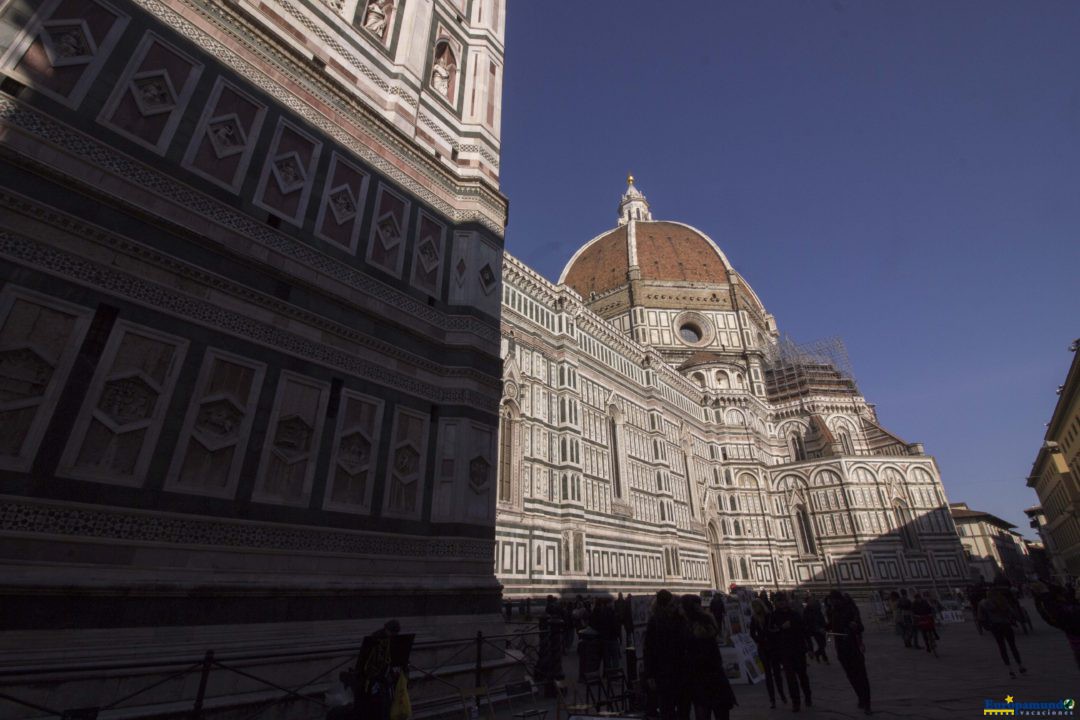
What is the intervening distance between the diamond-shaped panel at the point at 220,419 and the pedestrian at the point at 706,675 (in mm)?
5164

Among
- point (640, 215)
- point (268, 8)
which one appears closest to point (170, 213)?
A: point (268, 8)

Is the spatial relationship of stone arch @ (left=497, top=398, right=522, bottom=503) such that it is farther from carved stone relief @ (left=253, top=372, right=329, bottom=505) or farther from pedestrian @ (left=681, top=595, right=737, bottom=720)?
pedestrian @ (left=681, top=595, right=737, bottom=720)

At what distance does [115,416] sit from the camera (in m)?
4.92

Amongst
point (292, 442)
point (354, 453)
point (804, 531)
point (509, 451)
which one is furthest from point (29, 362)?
point (804, 531)

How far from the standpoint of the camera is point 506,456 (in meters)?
24.0

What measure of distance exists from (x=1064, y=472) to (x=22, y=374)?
53924 mm

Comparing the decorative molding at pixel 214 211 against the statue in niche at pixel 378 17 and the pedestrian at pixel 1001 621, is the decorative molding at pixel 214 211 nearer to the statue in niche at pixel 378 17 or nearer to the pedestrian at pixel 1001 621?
the statue in niche at pixel 378 17

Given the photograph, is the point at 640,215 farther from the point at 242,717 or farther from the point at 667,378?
the point at 242,717

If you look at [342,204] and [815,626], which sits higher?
[342,204]

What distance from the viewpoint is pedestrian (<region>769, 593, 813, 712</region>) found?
6637 mm

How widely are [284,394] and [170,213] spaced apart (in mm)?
2311

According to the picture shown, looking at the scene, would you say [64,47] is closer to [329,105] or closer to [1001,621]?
[329,105]

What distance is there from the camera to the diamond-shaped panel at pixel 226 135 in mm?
6480

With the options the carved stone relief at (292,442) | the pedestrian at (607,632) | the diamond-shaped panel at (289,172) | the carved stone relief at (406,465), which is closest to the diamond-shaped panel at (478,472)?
the carved stone relief at (406,465)
